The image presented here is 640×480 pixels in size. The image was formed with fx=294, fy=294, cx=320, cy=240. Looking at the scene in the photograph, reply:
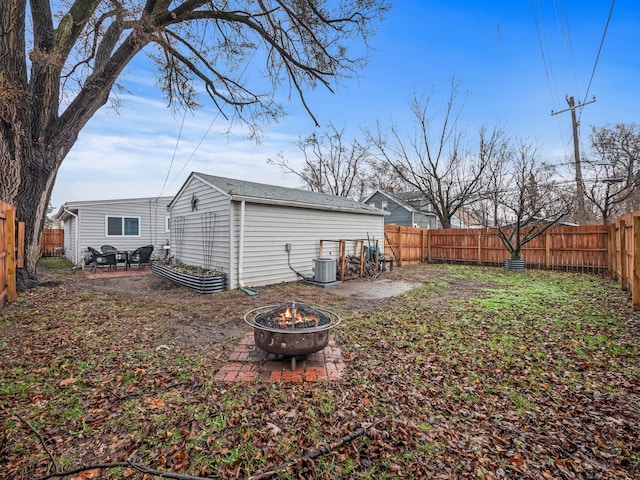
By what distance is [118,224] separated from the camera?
1419cm

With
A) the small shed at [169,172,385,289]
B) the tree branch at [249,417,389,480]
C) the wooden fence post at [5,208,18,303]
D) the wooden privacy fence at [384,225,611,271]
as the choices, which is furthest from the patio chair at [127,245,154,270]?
the tree branch at [249,417,389,480]

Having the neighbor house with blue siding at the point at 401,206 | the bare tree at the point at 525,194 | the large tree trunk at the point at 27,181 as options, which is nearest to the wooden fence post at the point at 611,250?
the bare tree at the point at 525,194

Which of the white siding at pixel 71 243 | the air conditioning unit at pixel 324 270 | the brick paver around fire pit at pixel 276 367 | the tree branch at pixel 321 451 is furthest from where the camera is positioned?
the white siding at pixel 71 243

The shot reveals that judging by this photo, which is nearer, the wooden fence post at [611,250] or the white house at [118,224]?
the wooden fence post at [611,250]

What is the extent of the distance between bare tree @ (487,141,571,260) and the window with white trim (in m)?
16.7

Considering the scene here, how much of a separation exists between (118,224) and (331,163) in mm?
17040

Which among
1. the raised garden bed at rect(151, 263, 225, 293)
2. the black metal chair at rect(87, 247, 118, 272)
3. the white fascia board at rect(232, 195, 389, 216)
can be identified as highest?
the white fascia board at rect(232, 195, 389, 216)

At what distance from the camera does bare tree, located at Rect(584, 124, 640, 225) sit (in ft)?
52.0

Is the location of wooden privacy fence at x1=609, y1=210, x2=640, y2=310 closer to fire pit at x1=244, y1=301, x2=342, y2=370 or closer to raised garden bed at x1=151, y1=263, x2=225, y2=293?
fire pit at x1=244, y1=301, x2=342, y2=370

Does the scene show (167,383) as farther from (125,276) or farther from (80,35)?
(125,276)

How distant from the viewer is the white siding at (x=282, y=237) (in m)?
8.23

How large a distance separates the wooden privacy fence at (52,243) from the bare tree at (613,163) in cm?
3003

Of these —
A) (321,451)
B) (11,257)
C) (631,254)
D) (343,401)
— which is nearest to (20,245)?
(11,257)

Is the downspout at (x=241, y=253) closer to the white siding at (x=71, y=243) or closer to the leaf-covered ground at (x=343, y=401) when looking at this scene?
the leaf-covered ground at (x=343, y=401)
